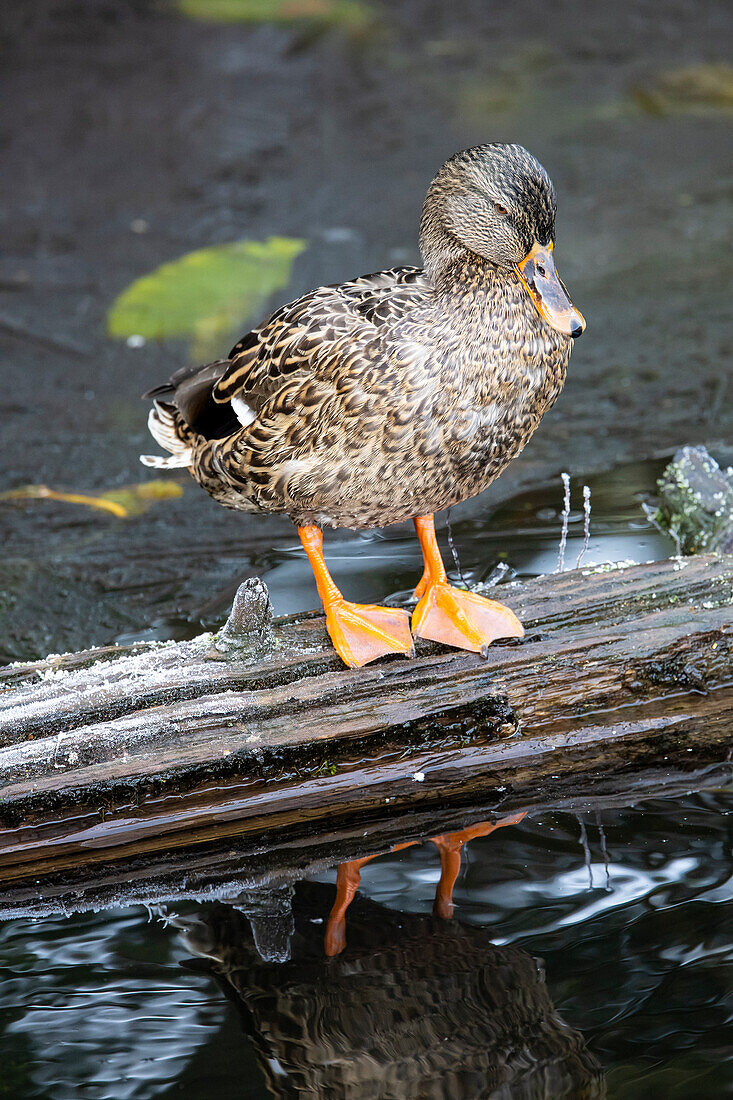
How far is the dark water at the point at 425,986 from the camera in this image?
2484 millimetres

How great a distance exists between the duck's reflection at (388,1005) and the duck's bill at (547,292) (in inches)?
57.9

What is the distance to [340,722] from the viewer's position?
319 cm

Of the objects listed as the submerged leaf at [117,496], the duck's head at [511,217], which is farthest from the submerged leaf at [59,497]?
the duck's head at [511,217]

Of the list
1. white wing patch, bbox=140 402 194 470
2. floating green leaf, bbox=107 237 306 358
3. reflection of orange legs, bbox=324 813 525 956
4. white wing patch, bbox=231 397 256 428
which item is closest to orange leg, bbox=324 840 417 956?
reflection of orange legs, bbox=324 813 525 956

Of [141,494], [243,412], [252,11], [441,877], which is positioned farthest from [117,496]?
[252,11]

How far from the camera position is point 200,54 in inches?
409

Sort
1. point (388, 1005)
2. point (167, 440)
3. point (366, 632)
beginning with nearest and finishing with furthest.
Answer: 1. point (388, 1005)
2. point (366, 632)
3. point (167, 440)

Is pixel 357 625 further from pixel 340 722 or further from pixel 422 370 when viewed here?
pixel 422 370

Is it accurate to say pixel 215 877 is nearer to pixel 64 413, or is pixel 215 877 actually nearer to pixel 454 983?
pixel 454 983

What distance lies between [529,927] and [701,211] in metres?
7.11

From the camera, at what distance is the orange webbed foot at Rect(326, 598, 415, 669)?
3277mm

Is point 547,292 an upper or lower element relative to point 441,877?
upper

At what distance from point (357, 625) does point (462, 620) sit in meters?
0.30

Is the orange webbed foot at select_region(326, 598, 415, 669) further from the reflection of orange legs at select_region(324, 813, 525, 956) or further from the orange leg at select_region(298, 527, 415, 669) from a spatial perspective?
the reflection of orange legs at select_region(324, 813, 525, 956)
